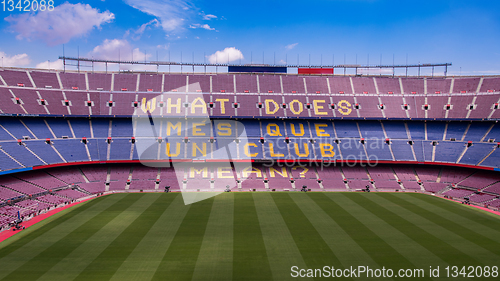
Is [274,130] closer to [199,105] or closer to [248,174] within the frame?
[248,174]

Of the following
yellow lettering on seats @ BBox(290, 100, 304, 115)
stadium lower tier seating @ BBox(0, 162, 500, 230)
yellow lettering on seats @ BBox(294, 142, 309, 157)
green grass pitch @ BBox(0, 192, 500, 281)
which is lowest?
green grass pitch @ BBox(0, 192, 500, 281)

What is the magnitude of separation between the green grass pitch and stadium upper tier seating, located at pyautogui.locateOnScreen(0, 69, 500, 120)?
982 inches

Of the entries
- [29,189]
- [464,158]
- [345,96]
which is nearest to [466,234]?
[464,158]

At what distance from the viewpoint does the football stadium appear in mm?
22625

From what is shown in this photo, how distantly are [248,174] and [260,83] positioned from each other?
2426 centimetres

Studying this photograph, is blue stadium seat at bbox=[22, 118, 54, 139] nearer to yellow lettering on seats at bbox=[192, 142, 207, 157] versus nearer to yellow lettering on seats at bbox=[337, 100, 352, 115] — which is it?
yellow lettering on seats at bbox=[192, 142, 207, 157]

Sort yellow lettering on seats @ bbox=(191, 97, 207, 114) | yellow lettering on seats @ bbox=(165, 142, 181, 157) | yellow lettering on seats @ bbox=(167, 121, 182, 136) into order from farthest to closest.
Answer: yellow lettering on seats @ bbox=(191, 97, 207, 114)
yellow lettering on seats @ bbox=(167, 121, 182, 136)
yellow lettering on seats @ bbox=(165, 142, 181, 157)

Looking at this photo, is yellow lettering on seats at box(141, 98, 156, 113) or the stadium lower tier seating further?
yellow lettering on seats at box(141, 98, 156, 113)

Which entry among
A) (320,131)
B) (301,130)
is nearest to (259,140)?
(301,130)

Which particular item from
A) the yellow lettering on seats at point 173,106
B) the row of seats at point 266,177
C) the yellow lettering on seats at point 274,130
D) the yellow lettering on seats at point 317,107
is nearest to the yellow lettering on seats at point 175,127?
Answer: the yellow lettering on seats at point 173,106

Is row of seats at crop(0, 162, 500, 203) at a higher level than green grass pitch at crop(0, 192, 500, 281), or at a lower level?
higher

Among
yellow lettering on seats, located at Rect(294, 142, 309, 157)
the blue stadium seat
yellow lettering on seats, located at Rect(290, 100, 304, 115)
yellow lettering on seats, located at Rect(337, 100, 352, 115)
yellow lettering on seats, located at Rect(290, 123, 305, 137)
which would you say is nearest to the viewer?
the blue stadium seat

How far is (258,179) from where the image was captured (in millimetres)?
49844

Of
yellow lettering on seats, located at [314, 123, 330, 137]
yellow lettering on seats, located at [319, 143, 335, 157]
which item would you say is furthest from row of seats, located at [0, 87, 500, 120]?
yellow lettering on seats, located at [319, 143, 335, 157]
